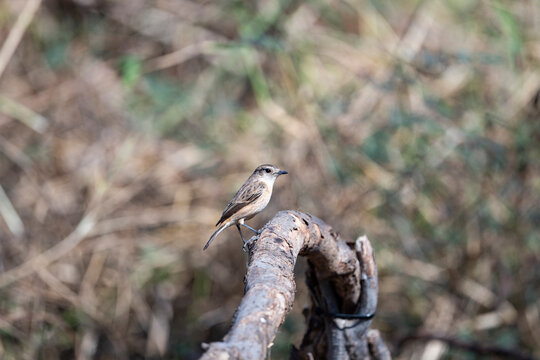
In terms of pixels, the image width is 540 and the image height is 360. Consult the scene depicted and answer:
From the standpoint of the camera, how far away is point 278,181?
5789 mm

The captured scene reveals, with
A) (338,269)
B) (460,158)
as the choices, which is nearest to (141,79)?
(460,158)

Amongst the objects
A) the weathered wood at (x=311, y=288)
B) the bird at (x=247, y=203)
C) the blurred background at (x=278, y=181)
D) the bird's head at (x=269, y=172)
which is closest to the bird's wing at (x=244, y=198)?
the bird at (x=247, y=203)

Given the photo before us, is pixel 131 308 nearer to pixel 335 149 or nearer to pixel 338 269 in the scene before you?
pixel 335 149

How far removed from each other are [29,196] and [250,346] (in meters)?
5.26

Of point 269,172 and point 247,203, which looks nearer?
point 247,203

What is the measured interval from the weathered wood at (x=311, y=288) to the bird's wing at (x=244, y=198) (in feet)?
3.49

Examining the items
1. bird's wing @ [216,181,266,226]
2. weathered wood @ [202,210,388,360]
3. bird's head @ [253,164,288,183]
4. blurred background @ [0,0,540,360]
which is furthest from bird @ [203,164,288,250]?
blurred background @ [0,0,540,360]

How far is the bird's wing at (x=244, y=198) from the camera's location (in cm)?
377

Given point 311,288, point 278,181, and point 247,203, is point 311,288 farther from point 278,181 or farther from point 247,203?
point 278,181

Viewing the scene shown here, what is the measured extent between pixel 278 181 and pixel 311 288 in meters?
3.06

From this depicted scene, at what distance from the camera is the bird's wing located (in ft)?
12.4

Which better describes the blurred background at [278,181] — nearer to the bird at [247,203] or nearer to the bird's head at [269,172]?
the bird's head at [269,172]

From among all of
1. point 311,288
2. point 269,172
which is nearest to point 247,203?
point 269,172

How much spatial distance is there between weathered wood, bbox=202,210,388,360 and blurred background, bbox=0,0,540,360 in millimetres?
2893
